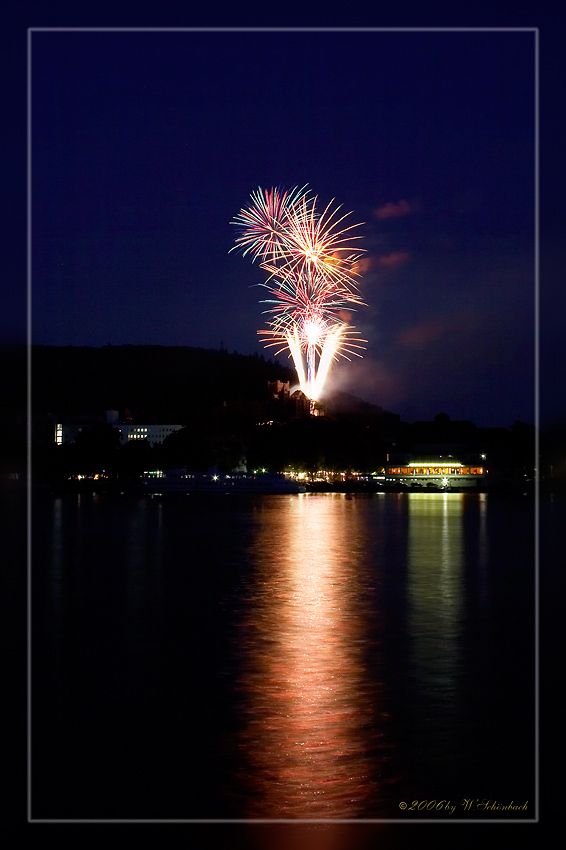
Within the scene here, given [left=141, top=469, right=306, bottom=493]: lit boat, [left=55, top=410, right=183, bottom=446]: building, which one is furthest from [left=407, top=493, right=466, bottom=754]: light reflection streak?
[left=55, top=410, right=183, bottom=446]: building

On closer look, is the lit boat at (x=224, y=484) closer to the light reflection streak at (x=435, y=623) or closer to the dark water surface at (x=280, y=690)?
the light reflection streak at (x=435, y=623)

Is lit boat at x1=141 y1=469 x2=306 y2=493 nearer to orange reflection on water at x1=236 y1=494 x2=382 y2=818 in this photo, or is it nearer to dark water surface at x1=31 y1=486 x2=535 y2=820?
dark water surface at x1=31 y1=486 x2=535 y2=820

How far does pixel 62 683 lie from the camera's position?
8.41 m

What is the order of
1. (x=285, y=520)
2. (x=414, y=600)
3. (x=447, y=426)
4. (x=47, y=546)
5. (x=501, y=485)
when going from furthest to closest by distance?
(x=447, y=426)
(x=501, y=485)
(x=285, y=520)
(x=47, y=546)
(x=414, y=600)

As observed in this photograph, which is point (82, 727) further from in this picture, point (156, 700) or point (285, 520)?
point (285, 520)

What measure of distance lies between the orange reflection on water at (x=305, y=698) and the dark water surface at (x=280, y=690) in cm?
2

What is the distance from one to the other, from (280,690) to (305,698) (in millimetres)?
347

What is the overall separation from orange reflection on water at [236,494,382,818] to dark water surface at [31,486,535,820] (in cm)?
2

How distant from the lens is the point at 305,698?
25.0 feet

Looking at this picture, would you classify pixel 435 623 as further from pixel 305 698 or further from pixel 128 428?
pixel 128 428

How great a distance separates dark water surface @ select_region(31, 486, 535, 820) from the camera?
5816mm

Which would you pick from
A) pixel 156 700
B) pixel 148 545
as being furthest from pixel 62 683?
pixel 148 545
